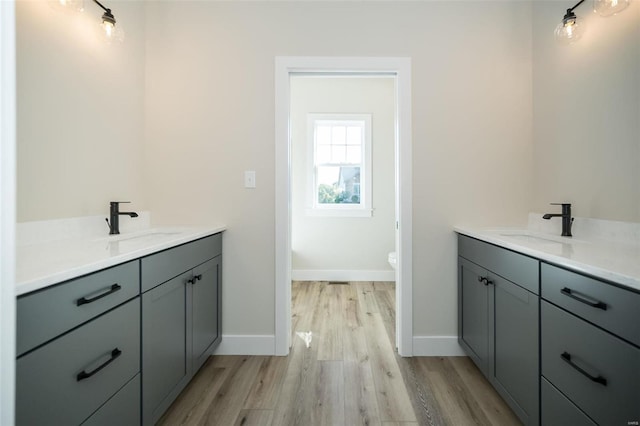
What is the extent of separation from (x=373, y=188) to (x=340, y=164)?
21.5 inches

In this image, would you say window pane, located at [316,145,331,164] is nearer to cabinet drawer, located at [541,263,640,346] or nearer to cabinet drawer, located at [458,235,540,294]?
cabinet drawer, located at [458,235,540,294]

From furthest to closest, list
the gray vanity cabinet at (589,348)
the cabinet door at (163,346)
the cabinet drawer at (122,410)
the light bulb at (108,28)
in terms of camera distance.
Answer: the light bulb at (108,28) < the cabinet door at (163,346) < the cabinet drawer at (122,410) < the gray vanity cabinet at (589,348)

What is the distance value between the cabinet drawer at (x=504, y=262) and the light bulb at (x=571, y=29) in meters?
1.18

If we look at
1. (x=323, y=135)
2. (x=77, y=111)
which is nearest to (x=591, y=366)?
(x=77, y=111)

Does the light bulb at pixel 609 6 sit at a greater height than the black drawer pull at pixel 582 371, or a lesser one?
greater

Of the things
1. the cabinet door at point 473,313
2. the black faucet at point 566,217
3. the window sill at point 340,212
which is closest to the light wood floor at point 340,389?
the cabinet door at point 473,313

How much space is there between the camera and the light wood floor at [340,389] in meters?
1.63

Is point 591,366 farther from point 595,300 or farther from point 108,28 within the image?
point 108,28

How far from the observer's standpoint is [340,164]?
4.44 meters

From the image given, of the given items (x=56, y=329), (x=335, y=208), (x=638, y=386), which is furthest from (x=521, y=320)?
(x=335, y=208)

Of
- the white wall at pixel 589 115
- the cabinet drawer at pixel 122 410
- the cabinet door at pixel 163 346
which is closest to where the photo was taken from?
the cabinet drawer at pixel 122 410

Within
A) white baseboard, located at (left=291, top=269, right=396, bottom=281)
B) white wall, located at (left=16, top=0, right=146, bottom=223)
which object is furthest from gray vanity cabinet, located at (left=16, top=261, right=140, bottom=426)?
white baseboard, located at (left=291, top=269, right=396, bottom=281)

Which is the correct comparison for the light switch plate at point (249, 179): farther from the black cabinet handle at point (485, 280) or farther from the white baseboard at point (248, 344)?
the black cabinet handle at point (485, 280)

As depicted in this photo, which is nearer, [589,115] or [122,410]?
[122,410]
